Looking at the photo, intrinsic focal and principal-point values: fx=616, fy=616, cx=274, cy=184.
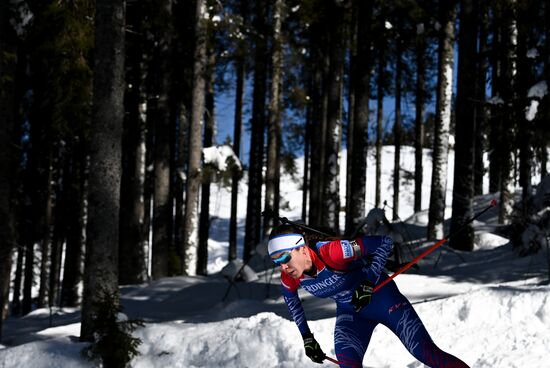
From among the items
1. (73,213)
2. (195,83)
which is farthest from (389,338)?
(73,213)

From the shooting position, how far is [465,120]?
11914 mm

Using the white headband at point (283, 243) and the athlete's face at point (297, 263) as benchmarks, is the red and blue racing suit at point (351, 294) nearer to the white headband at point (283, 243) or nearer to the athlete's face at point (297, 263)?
the athlete's face at point (297, 263)

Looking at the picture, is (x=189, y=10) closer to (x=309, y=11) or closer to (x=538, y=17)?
(x=309, y=11)

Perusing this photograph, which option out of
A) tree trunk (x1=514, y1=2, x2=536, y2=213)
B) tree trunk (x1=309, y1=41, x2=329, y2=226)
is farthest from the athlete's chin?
tree trunk (x1=309, y1=41, x2=329, y2=226)

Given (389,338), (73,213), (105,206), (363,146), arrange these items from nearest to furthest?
(389,338)
(105,206)
(363,146)
(73,213)

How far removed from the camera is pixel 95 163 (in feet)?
25.2

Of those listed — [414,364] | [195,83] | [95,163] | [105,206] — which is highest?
[195,83]

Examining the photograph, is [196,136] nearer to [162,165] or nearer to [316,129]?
[162,165]

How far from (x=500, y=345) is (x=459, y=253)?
5697mm

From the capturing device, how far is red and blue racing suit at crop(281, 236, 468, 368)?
15.1 feet

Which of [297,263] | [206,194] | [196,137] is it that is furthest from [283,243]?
[206,194]

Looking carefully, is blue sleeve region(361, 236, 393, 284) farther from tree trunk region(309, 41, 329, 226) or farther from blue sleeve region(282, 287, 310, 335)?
tree trunk region(309, 41, 329, 226)

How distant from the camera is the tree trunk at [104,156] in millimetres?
7629

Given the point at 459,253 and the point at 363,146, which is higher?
the point at 363,146
